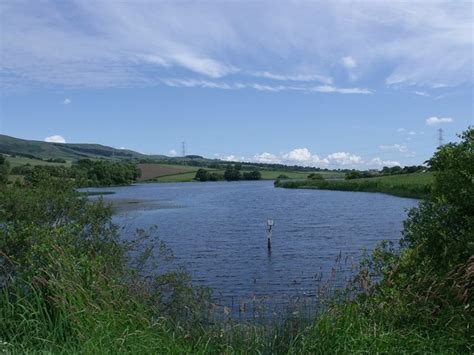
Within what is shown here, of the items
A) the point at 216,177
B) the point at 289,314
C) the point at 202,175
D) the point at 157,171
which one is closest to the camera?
the point at 289,314

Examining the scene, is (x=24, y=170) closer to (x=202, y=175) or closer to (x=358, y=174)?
(x=358, y=174)

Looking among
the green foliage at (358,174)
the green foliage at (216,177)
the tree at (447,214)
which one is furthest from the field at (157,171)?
the tree at (447,214)

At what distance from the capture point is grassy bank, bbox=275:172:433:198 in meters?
86.6

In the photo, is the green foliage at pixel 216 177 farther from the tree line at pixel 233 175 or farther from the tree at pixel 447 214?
the tree at pixel 447 214

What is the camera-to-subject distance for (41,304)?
241 inches

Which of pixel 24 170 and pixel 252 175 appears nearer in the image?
pixel 24 170

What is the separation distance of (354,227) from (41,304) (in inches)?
1625

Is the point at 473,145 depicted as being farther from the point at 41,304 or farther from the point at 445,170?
the point at 41,304

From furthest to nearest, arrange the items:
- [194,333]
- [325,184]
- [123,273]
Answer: [325,184] → [123,273] → [194,333]

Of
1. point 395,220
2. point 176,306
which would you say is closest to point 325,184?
point 395,220

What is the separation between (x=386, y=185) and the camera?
346ft

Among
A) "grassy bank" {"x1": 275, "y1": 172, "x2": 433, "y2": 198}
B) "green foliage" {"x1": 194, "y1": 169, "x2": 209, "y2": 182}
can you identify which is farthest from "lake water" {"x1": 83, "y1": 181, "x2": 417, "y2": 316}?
"green foliage" {"x1": 194, "y1": 169, "x2": 209, "y2": 182}

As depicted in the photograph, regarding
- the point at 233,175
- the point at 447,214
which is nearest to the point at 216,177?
the point at 233,175

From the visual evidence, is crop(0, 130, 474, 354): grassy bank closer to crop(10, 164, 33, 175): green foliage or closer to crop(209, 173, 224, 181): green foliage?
crop(10, 164, 33, 175): green foliage
